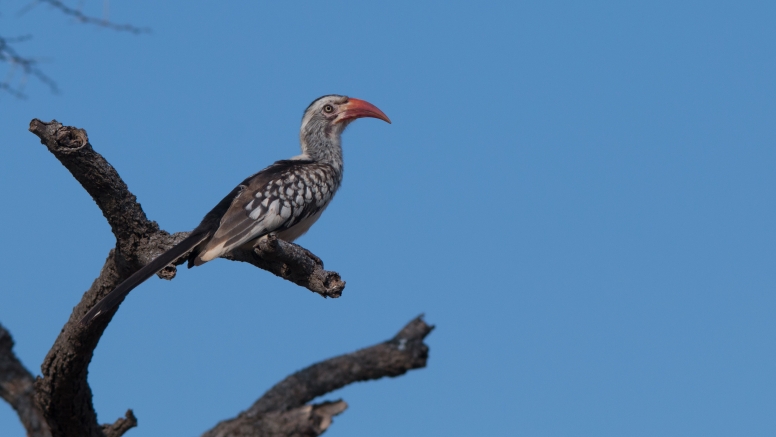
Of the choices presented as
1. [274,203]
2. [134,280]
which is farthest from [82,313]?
[274,203]

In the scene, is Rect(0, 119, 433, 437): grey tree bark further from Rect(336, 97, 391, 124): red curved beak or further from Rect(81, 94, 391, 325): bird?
Rect(336, 97, 391, 124): red curved beak

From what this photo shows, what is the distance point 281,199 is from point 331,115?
1.90m

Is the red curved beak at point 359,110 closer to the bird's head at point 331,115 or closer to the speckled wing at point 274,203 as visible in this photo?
the bird's head at point 331,115

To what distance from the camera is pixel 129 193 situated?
4367mm

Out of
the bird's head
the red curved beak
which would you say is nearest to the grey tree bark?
the bird's head

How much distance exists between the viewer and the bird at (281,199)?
4.65 metres

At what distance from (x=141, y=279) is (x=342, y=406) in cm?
210

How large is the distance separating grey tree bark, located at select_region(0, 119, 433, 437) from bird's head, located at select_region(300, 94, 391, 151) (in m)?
2.43

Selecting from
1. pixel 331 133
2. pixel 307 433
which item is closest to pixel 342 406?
pixel 307 433

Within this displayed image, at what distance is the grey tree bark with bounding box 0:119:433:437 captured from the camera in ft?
8.69

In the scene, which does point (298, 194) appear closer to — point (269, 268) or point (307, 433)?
point (269, 268)

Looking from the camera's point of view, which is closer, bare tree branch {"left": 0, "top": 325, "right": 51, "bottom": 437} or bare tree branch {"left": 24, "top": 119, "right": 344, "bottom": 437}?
bare tree branch {"left": 0, "top": 325, "right": 51, "bottom": 437}

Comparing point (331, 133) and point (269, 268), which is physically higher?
point (331, 133)

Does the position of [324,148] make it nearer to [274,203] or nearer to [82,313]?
[274,203]
